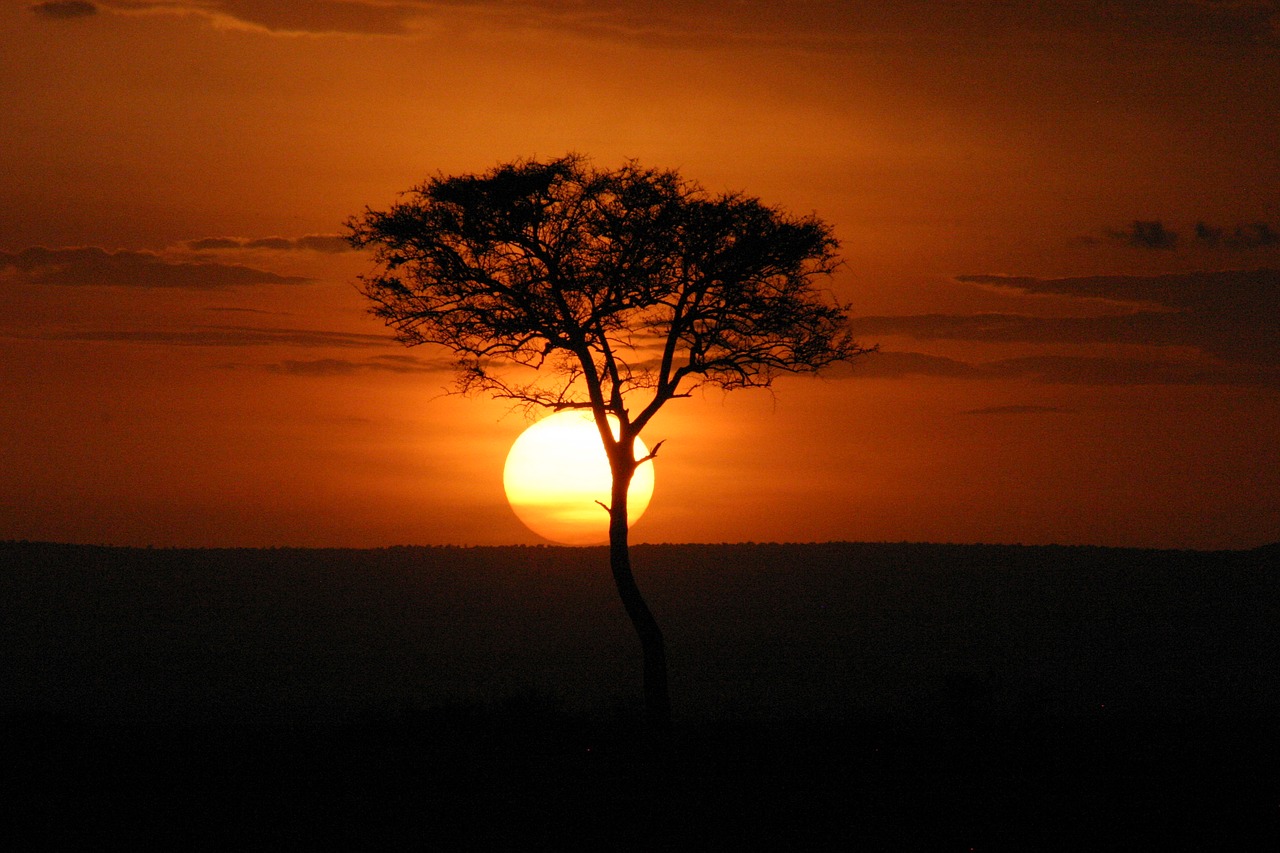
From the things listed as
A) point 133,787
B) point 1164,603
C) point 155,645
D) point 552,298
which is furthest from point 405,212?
point 1164,603

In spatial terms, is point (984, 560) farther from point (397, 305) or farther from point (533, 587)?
point (397, 305)

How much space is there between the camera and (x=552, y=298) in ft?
79.7

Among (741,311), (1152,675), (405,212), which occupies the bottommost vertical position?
(1152,675)

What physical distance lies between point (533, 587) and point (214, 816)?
35.3m

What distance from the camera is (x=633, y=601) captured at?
77.9ft

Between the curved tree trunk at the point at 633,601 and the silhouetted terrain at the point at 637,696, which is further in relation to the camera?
the curved tree trunk at the point at 633,601

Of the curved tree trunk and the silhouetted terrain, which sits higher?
the curved tree trunk

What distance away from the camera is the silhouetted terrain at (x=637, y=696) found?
1589 cm

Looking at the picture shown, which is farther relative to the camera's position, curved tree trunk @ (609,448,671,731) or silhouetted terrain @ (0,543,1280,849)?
curved tree trunk @ (609,448,671,731)

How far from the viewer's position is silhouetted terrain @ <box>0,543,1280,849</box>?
1589 cm

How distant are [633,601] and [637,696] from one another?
7596mm

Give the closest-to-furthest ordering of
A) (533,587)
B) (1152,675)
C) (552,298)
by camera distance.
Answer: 1. (552,298)
2. (1152,675)
3. (533,587)

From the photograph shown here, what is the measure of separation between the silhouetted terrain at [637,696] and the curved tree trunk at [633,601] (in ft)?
2.78

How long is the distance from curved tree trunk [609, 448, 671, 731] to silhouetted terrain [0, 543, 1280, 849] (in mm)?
846
